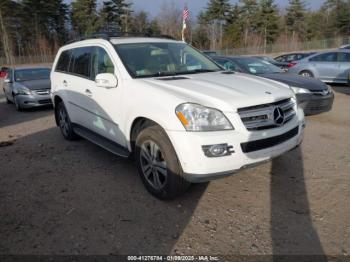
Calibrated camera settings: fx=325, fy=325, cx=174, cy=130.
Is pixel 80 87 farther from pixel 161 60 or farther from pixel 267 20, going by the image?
pixel 267 20

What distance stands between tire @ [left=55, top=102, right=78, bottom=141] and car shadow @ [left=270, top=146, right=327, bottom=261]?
12.2 feet

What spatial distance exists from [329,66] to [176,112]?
11.8 metres

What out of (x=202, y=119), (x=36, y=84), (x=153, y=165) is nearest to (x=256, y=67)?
(x=153, y=165)

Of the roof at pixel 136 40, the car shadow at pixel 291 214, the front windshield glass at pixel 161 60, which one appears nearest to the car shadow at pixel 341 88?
the car shadow at pixel 291 214

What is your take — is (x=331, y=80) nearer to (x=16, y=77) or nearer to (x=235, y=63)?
(x=235, y=63)

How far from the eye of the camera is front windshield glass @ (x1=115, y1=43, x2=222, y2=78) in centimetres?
431

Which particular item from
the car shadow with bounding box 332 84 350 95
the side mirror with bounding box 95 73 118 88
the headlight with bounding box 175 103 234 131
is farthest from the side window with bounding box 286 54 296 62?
the headlight with bounding box 175 103 234 131

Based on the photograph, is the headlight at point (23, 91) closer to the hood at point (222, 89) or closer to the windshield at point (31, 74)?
the windshield at point (31, 74)

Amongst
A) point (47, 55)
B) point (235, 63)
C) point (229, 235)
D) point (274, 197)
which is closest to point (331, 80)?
point (235, 63)

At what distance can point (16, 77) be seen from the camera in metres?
11.2

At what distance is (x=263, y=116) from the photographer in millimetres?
3479

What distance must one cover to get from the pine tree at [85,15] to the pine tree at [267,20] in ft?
101

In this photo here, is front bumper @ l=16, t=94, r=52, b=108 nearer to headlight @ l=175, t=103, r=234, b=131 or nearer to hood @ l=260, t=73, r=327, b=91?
hood @ l=260, t=73, r=327, b=91

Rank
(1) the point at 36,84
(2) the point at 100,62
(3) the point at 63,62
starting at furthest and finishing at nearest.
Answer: (1) the point at 36,84, (3) the point at 63,62, (2) the point at 100,62
